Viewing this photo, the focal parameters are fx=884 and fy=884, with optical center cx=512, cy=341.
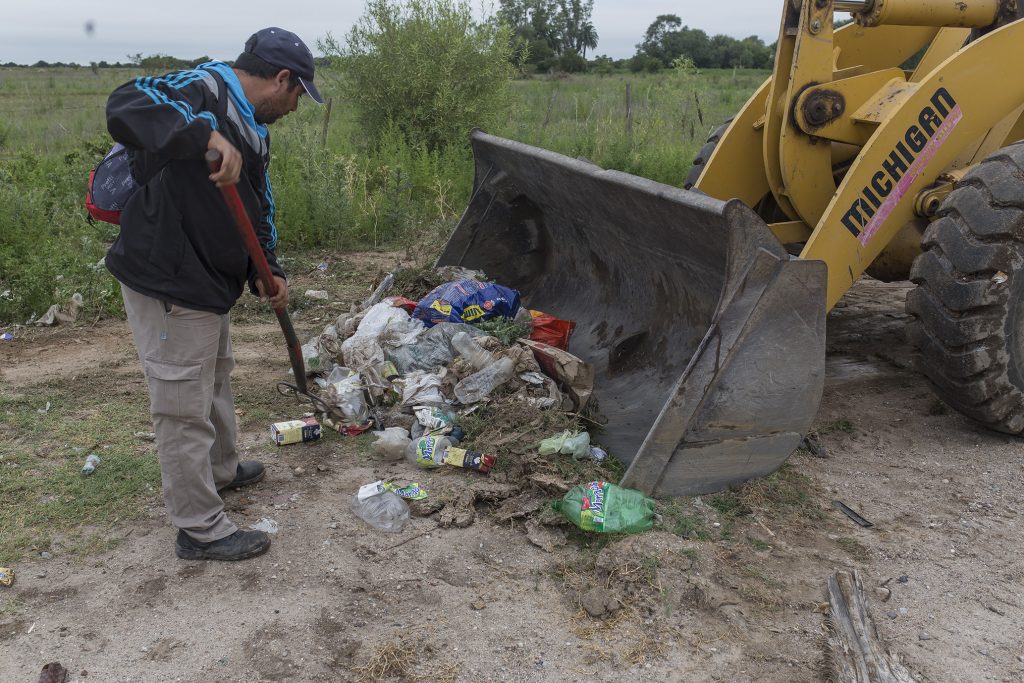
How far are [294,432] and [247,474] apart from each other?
0.43 metres

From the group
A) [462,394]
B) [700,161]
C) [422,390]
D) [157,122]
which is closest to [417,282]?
[422,390]

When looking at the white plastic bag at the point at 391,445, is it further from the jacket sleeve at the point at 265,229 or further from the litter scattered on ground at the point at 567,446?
the jacket sleeve at the point at 265,229

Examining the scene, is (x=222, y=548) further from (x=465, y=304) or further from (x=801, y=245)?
(x=801, y=245)

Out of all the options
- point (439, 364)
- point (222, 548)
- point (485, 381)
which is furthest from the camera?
point (439, 364)

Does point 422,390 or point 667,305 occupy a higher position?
point 667,305

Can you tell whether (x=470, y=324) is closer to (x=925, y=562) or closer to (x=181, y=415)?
(x=181, y=415)

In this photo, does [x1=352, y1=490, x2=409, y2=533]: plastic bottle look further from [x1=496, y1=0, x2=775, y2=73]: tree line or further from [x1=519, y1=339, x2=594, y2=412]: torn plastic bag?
[x1=496, y1=0, x2=775, y2=73]: tree line

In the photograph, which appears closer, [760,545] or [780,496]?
[760,545]

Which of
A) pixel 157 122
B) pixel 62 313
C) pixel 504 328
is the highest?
pixel 157 122

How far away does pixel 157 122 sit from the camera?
276 centimetres

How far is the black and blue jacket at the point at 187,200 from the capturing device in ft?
9.32

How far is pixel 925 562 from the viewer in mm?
3395

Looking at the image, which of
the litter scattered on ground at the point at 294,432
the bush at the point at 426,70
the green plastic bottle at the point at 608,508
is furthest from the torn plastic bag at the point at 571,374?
the bush at the point at 426,70

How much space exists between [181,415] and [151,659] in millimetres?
843
